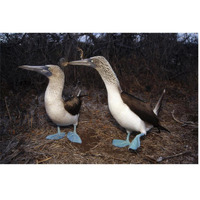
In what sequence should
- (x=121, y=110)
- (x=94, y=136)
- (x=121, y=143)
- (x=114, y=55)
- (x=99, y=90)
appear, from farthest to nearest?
(x=99, y=90) → (x=114, y=55) → (x=94, y=136) → (x=121, y=143) → (x=121, y=110)

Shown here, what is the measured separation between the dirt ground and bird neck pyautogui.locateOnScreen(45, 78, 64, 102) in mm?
496

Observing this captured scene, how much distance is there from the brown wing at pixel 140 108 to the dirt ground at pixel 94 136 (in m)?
0.30

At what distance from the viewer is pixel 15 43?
201 centimetres

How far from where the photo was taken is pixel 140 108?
174 centimetres

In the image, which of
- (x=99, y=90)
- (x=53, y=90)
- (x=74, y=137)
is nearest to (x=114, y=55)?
(x=99, y=90)

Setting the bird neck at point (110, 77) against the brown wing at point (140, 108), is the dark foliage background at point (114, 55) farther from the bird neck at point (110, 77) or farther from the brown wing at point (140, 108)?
the brown wing at point (140, 108)

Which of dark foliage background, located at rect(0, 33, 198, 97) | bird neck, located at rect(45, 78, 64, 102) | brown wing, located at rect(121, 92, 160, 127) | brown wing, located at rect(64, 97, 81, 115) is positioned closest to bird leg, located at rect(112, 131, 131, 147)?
brown wing, located at rect(121, 92, 160, 127)

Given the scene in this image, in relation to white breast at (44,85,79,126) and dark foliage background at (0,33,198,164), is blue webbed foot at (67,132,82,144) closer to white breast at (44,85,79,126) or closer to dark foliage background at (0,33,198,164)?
dark foliage background at (0,33,198,164)

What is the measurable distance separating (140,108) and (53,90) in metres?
0.93

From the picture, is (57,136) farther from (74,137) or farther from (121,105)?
(121,105)

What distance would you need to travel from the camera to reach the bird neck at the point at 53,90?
69.1 inches

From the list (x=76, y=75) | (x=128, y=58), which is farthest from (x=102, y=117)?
(x=128, y=58)

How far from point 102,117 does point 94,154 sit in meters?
0.83

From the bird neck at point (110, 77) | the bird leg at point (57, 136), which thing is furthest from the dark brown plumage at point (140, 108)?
the bird leg at point (57, 136)
